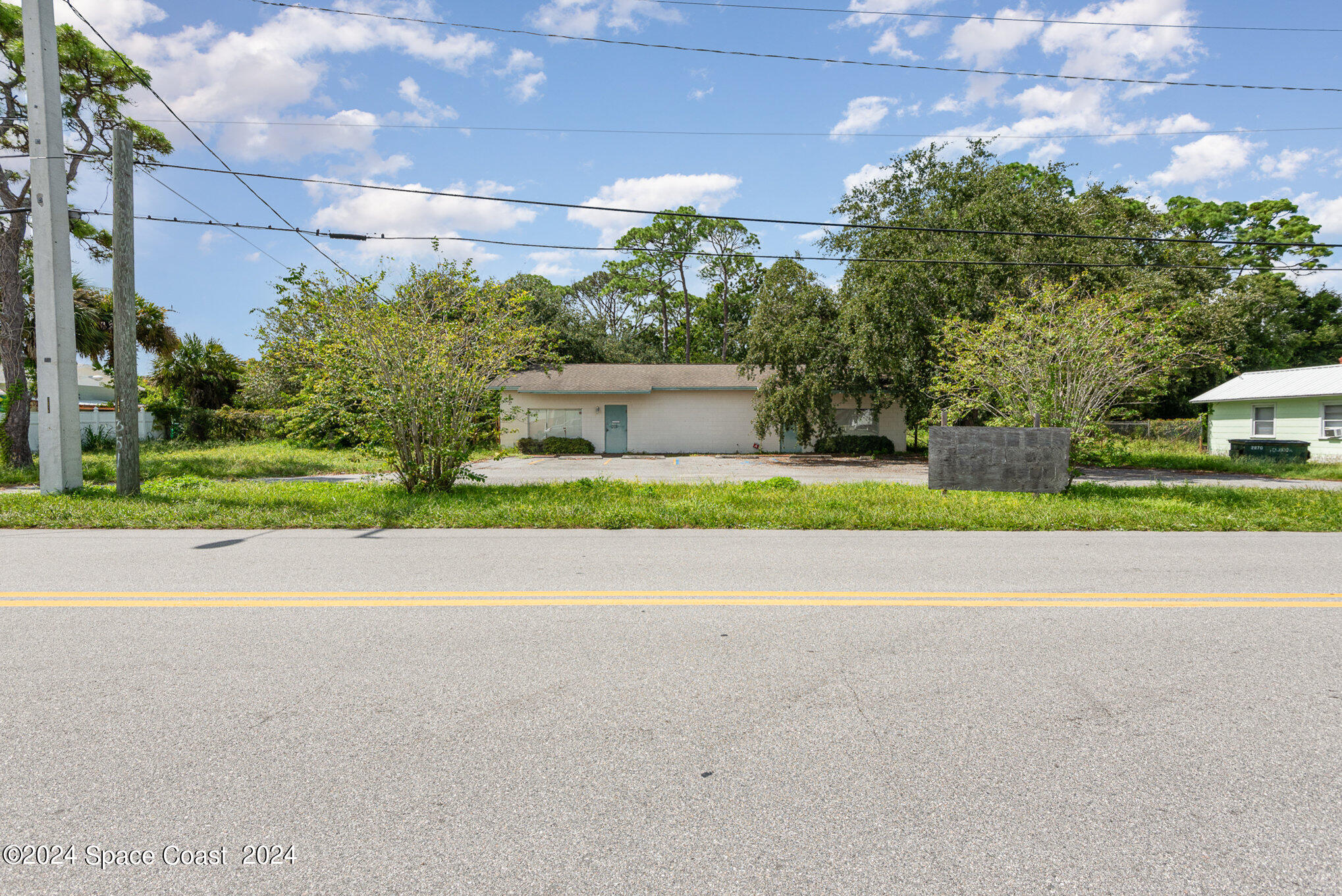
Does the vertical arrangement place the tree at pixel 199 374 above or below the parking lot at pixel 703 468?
above

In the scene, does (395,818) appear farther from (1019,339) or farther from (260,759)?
(1019,339)

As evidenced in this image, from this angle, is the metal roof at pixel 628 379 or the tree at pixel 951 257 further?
the metal roof at pixel 628 379

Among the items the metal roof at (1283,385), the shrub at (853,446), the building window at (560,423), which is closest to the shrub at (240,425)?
the building window at (560,423)

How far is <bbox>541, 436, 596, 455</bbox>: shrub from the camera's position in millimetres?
28812

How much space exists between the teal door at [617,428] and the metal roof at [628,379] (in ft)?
3.67

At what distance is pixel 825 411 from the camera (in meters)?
25.9

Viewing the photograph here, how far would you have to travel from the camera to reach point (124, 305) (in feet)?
35.7

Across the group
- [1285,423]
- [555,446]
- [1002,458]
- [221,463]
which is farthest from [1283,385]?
[221,463]

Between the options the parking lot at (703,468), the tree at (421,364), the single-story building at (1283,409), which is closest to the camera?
the tree at (421,364)

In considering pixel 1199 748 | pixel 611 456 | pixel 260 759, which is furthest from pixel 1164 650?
pixel 611 456

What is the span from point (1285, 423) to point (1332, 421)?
1.44 m

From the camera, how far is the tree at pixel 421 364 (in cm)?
1077

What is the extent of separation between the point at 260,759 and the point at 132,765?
48 centimetres

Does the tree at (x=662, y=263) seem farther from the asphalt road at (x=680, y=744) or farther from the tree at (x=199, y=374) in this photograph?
the asphalt road at (x=680, y=744)
